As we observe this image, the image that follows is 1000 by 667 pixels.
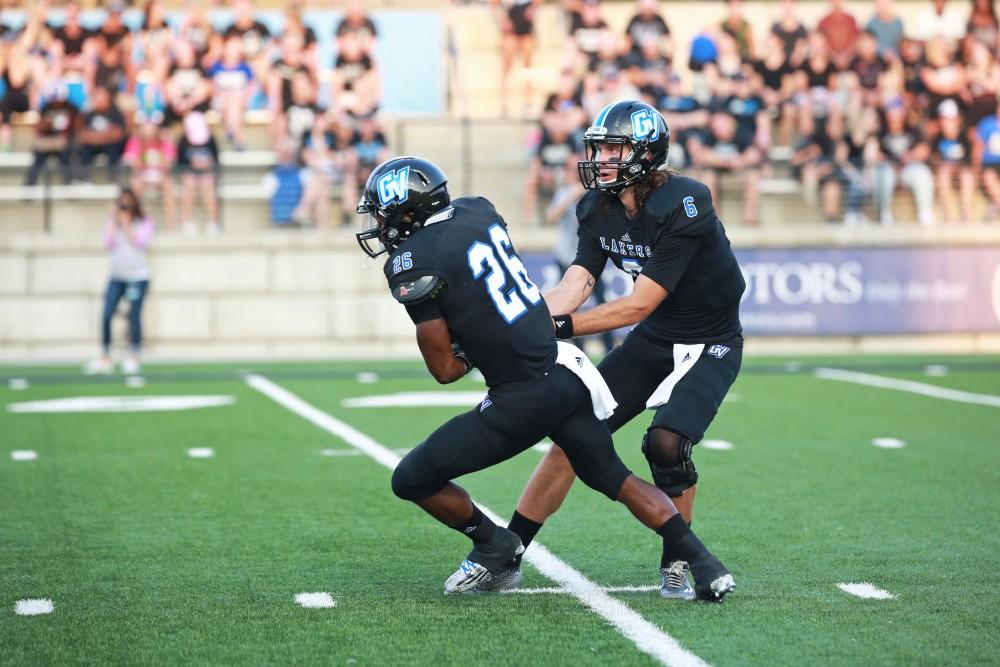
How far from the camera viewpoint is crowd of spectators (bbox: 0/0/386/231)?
703 inches

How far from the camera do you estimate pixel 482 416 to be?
5.30m

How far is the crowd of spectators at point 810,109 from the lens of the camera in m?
18.3

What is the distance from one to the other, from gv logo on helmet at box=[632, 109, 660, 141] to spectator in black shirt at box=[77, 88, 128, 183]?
43.8 ft

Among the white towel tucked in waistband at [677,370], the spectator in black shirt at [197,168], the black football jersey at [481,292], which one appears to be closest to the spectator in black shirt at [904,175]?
the spectator in black shirt at [197,168]

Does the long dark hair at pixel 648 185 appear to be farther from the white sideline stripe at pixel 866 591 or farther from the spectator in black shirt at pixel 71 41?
the spectator in black shirt at pixel 71 41

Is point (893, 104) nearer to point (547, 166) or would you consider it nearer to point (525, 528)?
point (547, 166)

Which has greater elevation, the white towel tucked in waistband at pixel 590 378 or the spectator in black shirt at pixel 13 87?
the spectator in black shirt at pixel 13 87

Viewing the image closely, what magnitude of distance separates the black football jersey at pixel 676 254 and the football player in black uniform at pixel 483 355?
22.0 inches

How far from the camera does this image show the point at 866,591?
5.48 metres

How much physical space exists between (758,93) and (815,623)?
572 inches

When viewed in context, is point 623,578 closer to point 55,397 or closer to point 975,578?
point 975,578

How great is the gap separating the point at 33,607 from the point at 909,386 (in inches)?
382

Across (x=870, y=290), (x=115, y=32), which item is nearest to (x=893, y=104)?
(x=870, y=290)

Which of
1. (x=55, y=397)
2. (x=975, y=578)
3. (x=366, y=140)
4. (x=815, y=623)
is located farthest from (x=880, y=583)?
(x=366, y=140)
